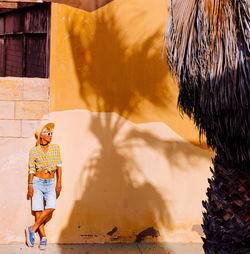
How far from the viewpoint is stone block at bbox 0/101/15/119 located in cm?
635

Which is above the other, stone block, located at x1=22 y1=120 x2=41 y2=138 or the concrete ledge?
stone block, located at x1=22 y1=120 x2=41 y2=138

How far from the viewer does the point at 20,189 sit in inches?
246

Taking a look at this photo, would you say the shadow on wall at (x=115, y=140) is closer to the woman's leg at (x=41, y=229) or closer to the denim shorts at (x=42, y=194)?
the woman's leg at (x=41, y=229)

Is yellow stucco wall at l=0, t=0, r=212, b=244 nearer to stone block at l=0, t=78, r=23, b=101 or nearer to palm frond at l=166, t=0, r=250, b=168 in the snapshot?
stone block at l=0, t=78, r=23, b=101

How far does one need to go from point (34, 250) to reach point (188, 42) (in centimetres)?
435

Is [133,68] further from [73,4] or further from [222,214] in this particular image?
[222,214]

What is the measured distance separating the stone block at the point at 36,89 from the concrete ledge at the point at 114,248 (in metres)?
2.54

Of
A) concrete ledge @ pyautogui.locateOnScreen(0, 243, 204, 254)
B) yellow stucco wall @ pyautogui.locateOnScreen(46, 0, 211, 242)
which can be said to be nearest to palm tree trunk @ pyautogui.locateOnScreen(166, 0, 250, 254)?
concrete ledge @ pyautogui.locateOnScreen(0, 243, 204, 254)

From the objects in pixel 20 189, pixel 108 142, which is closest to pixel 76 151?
pixel 108 142

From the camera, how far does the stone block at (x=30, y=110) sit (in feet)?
20.9

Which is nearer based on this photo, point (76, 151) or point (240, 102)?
point (240, 102)

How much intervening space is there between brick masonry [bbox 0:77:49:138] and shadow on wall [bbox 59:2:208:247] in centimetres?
73

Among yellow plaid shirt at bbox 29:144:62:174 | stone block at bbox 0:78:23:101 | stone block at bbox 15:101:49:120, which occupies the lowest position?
yellow plaid shirt at bbox 29:144:62:174

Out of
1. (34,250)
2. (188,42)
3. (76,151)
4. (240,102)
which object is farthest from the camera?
(76,151)
